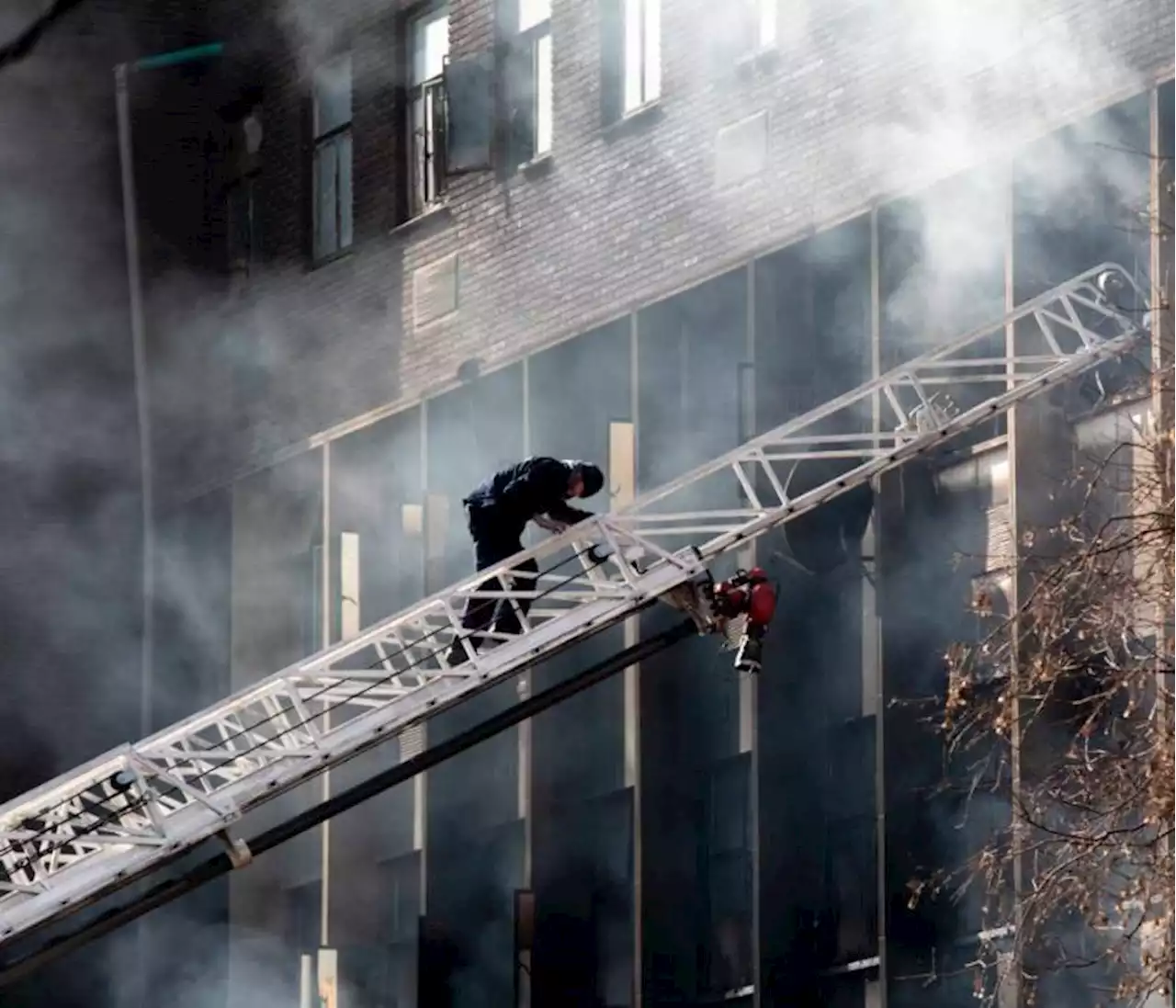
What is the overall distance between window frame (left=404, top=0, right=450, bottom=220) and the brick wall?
0.35 feet

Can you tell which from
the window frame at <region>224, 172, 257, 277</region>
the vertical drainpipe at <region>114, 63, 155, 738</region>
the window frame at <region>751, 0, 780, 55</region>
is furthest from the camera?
the vertical drainpipe at <region>114, 63, 155, 738</region>

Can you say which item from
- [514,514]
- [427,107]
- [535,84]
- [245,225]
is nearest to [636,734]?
[514,514]

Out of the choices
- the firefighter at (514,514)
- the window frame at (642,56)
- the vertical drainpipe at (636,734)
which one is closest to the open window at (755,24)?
the window frame at (642,56)

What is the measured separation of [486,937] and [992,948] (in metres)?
6.39

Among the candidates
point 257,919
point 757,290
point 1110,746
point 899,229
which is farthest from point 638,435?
point 257,919

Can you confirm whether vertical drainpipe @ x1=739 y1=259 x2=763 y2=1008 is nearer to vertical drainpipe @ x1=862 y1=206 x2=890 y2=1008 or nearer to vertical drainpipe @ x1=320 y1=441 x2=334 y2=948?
vertical drainpipe @ x1=862 y1=206 x2=890 y2=1008

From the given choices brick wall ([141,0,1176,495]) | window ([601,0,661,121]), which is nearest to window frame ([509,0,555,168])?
brick wall ([141,0,1176,495])

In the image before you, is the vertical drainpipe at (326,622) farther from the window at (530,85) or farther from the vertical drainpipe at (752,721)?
the vertical drainpipe at (752,721)

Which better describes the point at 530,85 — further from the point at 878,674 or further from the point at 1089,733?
the point at 1089,733

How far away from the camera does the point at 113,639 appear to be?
23.8 m

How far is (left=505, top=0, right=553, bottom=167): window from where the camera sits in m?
19.3

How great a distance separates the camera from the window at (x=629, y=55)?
18281mm

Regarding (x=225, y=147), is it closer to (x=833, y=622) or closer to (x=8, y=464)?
(x=8, y=464)

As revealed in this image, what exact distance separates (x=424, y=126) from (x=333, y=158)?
51.5 inches
